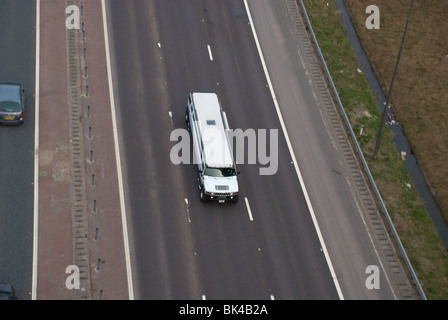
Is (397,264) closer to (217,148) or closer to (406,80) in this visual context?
(217,148)

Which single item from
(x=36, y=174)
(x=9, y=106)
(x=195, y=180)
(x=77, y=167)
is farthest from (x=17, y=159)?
(x=195, y=180)

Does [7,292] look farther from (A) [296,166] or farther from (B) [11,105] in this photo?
(A) [296,166]

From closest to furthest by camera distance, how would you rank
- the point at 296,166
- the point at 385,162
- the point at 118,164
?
1. the point at 118,164
2. the point at 296,166
3. the point at 385,162

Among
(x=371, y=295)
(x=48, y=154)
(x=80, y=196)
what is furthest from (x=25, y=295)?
(x=371, y=295)

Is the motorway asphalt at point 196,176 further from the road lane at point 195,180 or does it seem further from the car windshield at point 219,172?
the car windshield at point 219,172

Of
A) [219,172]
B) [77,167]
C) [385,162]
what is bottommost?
[219,172]

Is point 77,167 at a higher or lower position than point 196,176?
higher
